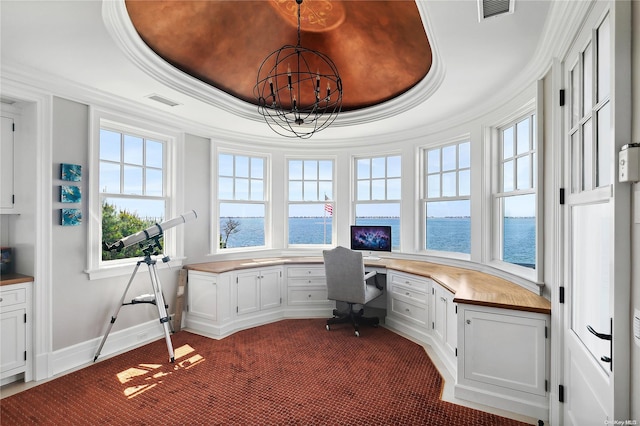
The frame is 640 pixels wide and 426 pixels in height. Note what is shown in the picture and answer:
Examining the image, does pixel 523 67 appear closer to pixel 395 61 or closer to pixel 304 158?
pixel 395 61

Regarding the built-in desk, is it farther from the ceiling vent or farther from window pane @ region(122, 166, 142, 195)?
the ceiling vent

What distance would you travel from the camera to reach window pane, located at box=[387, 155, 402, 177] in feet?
16.0

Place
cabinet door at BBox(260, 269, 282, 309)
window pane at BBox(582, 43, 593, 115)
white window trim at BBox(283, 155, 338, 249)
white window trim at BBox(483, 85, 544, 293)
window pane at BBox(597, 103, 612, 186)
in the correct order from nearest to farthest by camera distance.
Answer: window pane at BBox(597, 103, 612, 186)
window pane at BBox(582, 43, 593, 115)
white window trim at BBox(483, 85, 544, 293)
cabinet door at BBox(260, 269, 282, 309)
white window trim at BBox(283, 155, 338, 249)

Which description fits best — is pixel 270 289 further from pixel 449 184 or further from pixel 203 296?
pixel 449 184

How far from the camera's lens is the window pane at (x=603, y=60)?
1.48 m

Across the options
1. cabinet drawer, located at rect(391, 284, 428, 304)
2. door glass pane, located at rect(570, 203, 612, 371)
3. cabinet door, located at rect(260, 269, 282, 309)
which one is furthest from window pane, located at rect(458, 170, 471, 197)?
cabinet door, located at rect(260, 269, 282, 309)

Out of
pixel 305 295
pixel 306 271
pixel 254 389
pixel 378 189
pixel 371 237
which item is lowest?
pixel 254 389

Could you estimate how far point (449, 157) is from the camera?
14.2ft

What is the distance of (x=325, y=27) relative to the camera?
10.3 feet

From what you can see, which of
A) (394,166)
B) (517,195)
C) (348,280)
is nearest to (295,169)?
(394,166)

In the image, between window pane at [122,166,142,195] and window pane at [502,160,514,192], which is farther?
window pane at [122,166,142,195]

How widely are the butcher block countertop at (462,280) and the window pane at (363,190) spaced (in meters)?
1.06

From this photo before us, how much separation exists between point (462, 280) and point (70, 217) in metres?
3.79

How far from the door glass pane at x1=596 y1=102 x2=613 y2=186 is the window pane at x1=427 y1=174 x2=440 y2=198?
286cm
